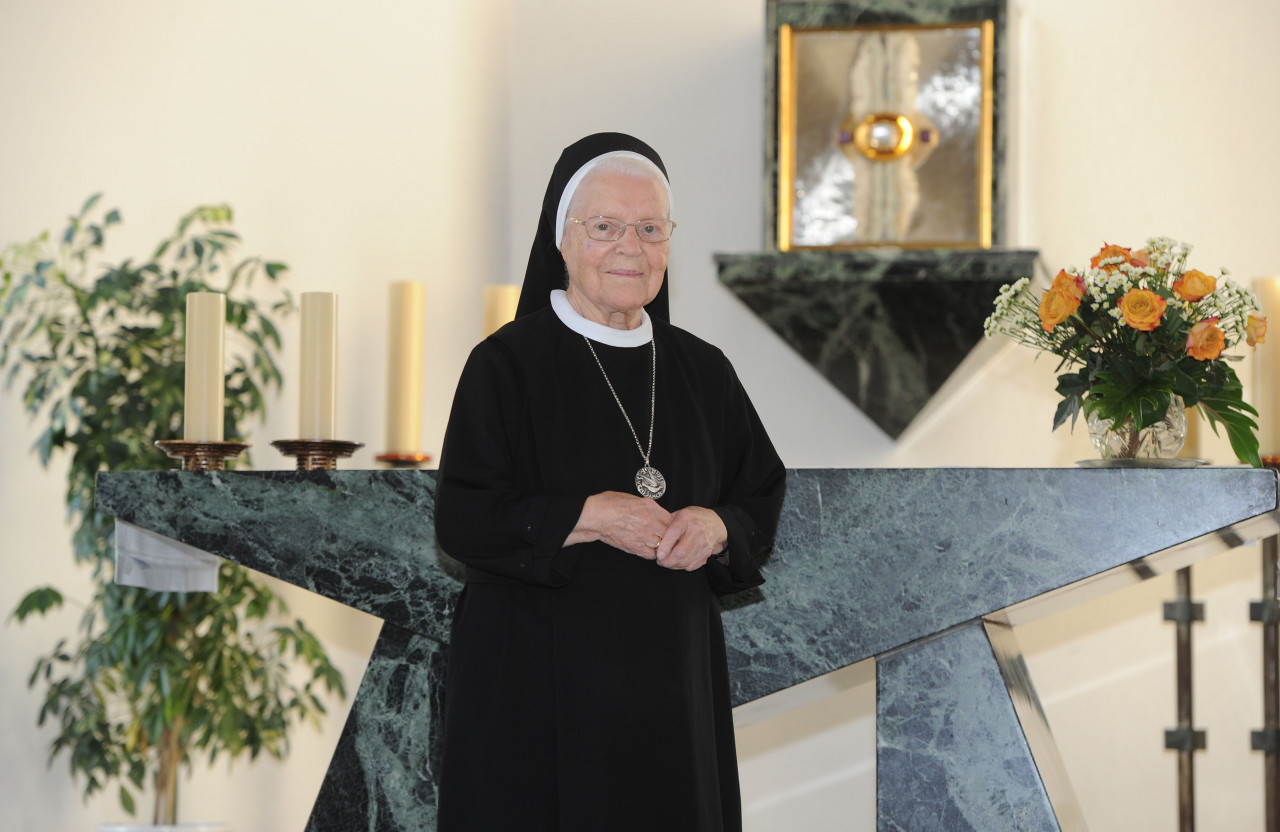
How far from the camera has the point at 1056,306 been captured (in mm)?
2324

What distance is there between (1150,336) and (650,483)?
0.99m

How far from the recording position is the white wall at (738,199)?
3314 mm

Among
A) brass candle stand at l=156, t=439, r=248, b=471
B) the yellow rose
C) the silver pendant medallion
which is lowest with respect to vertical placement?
the silver pendant medallion

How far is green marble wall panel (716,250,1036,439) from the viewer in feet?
11.1

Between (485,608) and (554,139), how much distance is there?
2.45 meters

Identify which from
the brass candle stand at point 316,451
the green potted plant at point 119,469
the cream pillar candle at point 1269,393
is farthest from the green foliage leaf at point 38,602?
the cream pillar candle at point 1269,393

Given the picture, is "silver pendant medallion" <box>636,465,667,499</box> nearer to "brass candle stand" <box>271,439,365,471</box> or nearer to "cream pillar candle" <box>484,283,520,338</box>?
"brass candle stand" <box>271,439,365,471</box>

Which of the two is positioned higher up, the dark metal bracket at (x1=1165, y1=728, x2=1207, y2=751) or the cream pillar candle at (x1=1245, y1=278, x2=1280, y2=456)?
the cream pillar candle at (x1=1245, y1=278, x2=1280, y2=456)

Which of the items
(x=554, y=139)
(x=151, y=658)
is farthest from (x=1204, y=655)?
(x=151, y=658)

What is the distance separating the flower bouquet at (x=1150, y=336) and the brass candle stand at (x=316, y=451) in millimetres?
1296

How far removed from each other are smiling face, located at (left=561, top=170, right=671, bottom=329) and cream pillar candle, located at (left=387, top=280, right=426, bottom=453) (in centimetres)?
105

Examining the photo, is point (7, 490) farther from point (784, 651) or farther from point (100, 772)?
point (784, 651)

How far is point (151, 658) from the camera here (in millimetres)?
2559

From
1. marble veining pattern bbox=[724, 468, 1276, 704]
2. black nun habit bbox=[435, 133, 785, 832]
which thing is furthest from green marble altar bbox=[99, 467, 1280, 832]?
black nun habit bbox=[435, 133, 785, 832]
